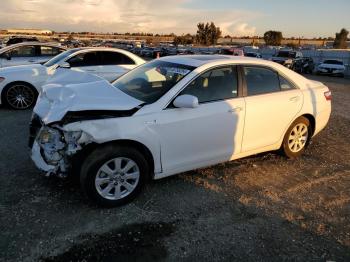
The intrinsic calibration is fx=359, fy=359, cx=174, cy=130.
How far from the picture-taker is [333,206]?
14.0 ft

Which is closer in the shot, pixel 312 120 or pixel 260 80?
pixel 260 80

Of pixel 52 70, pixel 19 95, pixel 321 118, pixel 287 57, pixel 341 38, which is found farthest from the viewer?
pixel 341 38

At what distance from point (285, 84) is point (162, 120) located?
2.26 meters

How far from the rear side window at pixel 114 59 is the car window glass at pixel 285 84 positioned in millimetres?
5108

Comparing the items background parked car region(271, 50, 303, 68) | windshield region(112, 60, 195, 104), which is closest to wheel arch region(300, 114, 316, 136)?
windshield region(112, 60, 195, 104)

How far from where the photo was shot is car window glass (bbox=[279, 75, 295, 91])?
5.28 meters

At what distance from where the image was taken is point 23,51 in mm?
11711

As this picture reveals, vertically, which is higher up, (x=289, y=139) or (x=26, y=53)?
(x=26, y=53)

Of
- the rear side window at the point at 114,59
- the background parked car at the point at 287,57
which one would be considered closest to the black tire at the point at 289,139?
the rear side window at the point at 114,59

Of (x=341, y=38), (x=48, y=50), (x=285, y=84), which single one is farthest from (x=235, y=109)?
(x=341, y=38)

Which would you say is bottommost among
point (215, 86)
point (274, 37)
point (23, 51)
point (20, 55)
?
point (215, 86)

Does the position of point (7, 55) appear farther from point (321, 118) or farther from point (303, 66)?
point (303, 66)

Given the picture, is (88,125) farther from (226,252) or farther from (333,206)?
(333,206)

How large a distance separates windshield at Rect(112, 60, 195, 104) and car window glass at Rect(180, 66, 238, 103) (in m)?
0.19
